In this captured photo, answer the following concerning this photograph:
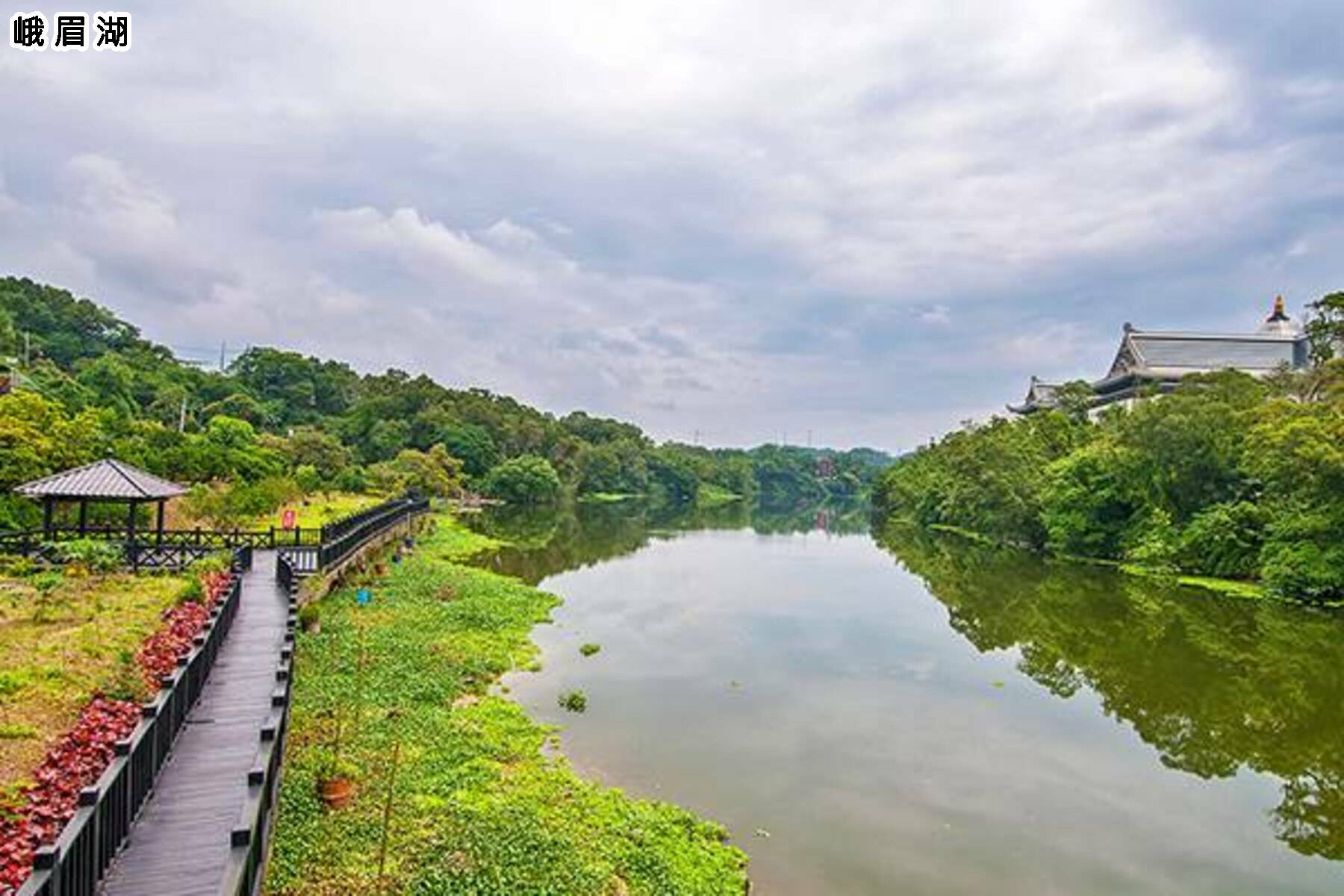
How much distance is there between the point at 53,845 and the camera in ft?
15.9

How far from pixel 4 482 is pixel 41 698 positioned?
13896 mm

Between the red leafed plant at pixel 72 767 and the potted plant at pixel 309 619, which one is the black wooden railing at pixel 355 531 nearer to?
the potted plant at pixel 309 619

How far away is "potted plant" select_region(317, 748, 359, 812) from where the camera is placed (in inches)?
372

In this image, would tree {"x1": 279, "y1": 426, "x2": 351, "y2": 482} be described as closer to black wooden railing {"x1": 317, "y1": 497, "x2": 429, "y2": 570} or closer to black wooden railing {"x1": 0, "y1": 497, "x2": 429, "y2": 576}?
black wooden railing {"x1": 317, "y1": 497, "x2": 429, "y2": 570}

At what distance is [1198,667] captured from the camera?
20281mm

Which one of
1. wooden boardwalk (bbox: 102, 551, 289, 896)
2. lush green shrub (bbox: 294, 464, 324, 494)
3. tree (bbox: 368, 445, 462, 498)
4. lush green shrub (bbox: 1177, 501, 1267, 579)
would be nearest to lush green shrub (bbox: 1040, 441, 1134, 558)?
lush green shrub (bbox: 1177, 501, 1267, 579)

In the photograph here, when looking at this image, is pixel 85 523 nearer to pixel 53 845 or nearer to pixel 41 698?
pixel 41 698

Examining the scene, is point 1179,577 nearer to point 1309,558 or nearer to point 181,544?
point 1309,558

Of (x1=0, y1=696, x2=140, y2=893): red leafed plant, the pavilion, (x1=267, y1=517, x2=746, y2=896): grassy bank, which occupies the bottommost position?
(x1=267, y1=517, x2=746, y2=896): grassy bank

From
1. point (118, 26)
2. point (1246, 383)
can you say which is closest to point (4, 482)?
point (118, 26)

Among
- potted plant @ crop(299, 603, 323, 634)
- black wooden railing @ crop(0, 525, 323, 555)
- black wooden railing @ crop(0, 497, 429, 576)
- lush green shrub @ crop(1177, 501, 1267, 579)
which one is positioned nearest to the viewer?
potted plant @ crop(299, 603, 323, 634)

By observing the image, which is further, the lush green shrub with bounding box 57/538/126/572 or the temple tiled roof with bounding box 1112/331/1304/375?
the temple tiled roof with bounding box 1112/331/1304/375

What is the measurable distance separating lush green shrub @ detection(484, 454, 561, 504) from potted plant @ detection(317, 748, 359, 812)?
66.3 m

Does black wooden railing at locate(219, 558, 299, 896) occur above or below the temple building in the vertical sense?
below
